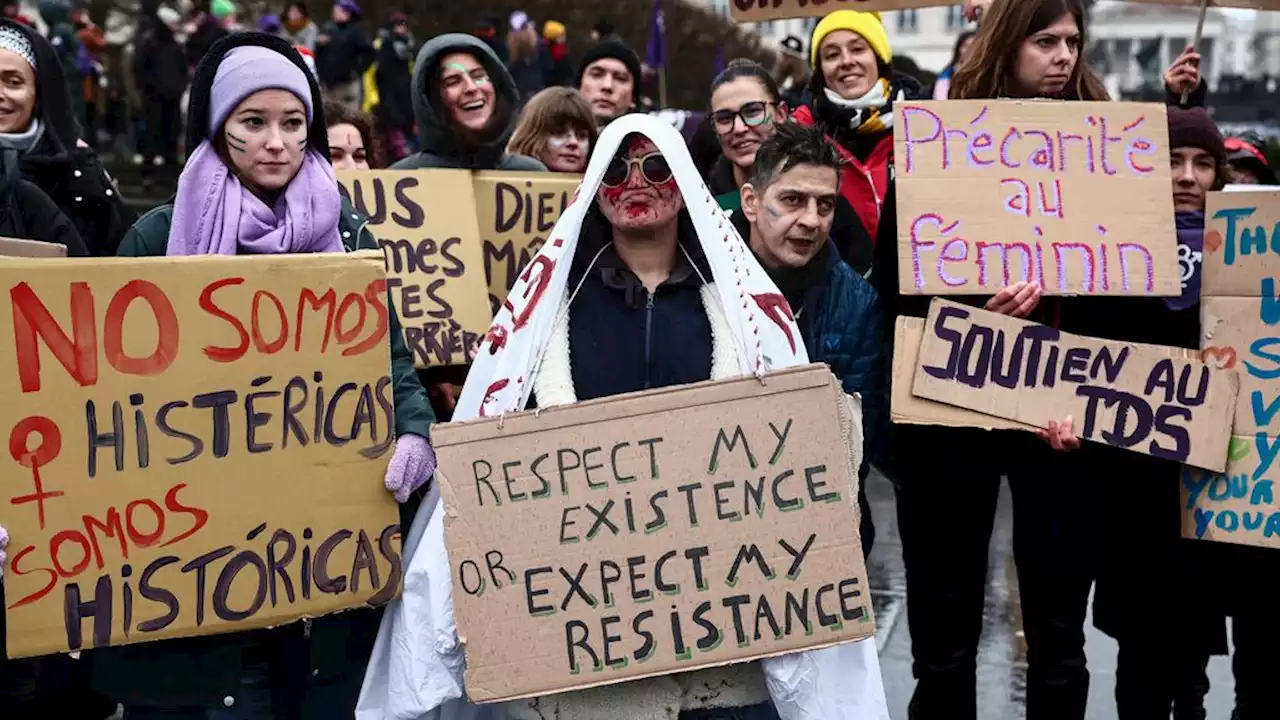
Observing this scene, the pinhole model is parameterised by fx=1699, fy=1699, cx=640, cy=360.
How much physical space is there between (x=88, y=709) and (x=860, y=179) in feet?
9.12

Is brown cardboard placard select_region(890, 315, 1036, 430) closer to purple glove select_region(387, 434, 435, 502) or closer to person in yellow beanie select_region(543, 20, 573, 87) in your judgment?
purple glove select_region(387, 434, 435, 502)

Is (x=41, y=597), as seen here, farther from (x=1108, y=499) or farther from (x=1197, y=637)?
(x=1197, y=637)

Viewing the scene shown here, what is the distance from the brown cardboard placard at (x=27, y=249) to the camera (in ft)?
11.6

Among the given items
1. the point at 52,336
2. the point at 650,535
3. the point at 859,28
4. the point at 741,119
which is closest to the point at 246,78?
the point at 52,336

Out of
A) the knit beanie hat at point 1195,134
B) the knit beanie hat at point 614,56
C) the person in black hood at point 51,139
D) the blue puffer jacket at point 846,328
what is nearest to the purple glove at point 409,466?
the blue puffer jacket at point 846,328

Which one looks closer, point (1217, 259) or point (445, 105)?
point (1217, 259)

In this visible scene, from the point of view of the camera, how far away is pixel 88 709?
15.2ft

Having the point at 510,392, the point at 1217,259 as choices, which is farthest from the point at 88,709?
the point at 1217,259

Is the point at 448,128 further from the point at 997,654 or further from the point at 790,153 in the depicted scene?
the point at 997,654

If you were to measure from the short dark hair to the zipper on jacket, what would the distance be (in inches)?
26.8

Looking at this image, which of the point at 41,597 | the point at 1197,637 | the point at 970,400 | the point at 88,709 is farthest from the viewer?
the point at 88,709

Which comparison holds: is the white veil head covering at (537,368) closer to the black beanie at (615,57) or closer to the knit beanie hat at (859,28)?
the knit beanie hat at (859,28)

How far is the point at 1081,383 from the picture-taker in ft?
13.2

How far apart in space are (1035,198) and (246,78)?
1.86m
